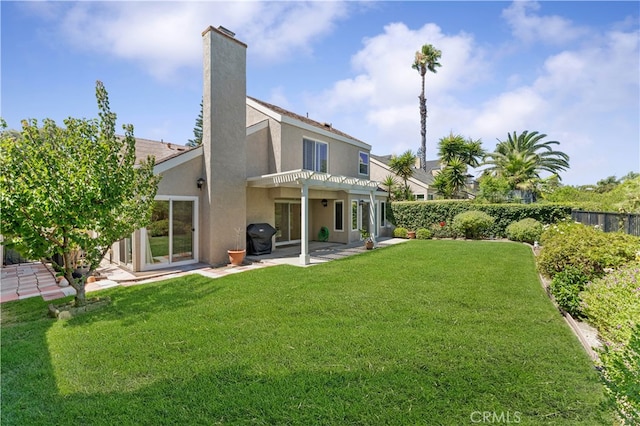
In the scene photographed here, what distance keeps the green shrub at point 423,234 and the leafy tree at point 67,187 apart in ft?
Result: 57.4

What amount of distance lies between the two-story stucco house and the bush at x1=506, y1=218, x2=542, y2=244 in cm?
995

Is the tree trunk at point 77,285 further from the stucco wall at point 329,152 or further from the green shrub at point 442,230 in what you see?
the green shrub at point 442,230

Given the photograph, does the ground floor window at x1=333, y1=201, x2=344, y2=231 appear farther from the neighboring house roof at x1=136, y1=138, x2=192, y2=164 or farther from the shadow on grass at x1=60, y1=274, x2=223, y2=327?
the shadow on grass at x1=60, y1=274, x2=223, y2=327

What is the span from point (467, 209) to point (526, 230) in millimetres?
3760

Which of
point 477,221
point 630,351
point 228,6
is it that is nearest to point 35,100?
point 228,6

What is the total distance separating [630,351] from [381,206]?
19.0 m

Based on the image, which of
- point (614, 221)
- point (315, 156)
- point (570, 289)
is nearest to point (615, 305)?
point (570, 289)

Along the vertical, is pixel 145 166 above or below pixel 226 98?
below

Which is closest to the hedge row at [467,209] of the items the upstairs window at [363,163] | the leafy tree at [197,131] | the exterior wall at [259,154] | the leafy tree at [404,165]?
the upstairs window at [363,163]

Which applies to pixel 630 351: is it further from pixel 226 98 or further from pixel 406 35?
pixel 226 98

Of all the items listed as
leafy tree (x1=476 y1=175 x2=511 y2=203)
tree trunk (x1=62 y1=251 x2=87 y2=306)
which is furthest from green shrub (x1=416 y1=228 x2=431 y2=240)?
tree trunk (x1=62 y1=251 x2=87 y2=306)

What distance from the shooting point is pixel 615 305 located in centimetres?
471

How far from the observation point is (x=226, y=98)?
11.8 m

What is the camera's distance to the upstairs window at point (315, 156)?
16250mm
